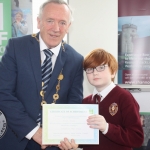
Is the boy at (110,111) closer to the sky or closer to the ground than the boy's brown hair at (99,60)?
closer to the ground

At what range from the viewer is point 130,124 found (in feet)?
5.13

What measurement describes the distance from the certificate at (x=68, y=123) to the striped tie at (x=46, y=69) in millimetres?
189

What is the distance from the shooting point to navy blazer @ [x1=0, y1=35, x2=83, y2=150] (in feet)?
5.15

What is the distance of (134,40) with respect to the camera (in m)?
2.63

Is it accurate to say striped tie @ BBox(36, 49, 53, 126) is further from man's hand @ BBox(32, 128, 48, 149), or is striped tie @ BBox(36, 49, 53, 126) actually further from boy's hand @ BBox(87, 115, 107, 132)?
boy's hand @ BBox(87, 115, 107, 132)

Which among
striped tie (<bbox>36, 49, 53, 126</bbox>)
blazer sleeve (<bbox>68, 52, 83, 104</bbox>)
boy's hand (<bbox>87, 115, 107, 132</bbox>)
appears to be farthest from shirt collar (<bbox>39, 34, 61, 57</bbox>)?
boy's hand (<bbox>87, 115, 107, 132</bbox>)

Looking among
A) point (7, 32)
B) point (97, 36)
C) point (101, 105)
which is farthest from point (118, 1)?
point (101, 105)

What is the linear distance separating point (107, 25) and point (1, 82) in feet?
4.85

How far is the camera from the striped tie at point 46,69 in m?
1.65

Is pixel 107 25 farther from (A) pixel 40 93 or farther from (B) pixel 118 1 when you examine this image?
(A) pixel 40 93

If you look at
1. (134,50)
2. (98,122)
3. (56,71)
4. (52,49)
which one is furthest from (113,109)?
(134,50)

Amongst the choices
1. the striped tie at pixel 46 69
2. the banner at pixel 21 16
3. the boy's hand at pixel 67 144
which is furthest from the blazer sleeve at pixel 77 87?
the banner at pixel 21 16

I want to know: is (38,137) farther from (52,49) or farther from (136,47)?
(136,47)

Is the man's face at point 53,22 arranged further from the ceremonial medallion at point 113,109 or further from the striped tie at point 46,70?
the ceremonial medallion at point 113,109
